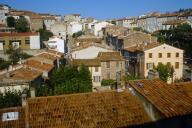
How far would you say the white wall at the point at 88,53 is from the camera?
5562cm

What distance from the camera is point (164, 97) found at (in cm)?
1780

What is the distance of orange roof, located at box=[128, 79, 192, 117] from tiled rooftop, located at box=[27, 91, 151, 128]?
1.01 meters

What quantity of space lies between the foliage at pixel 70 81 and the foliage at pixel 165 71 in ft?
45.5

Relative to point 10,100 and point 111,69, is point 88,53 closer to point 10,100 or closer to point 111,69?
point 111,69

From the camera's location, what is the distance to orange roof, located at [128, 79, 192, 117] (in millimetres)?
16219

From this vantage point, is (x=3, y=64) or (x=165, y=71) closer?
(x=165, y=71)

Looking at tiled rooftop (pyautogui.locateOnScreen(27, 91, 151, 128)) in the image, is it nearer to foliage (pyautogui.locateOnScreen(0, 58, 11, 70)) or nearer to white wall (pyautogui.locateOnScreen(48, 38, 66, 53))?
foliage (pyautogui.locateOnScreen(0, 58, 11, 70))

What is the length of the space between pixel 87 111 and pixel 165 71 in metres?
32.7

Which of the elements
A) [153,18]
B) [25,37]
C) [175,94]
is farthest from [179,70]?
[153,18]

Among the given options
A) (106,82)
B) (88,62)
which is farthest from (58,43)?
(106,82)

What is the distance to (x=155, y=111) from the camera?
16.9m

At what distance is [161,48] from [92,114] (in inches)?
1417

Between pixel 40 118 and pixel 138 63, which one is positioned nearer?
pixel 40 118

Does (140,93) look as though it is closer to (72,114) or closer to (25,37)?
(72,114)
